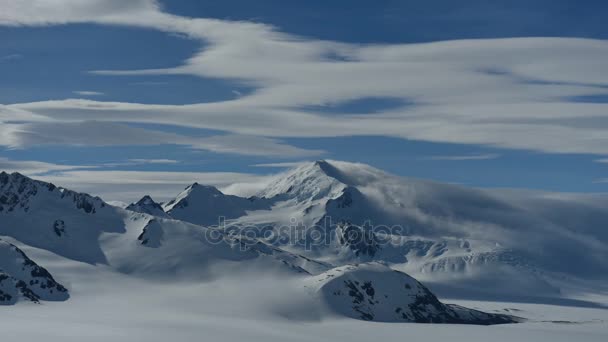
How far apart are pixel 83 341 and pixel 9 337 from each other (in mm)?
16580

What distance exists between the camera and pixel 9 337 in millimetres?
195250

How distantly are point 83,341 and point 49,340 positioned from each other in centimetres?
880

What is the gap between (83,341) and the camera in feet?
654

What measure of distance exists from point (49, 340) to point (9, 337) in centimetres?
1001

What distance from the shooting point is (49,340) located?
19325 cm
